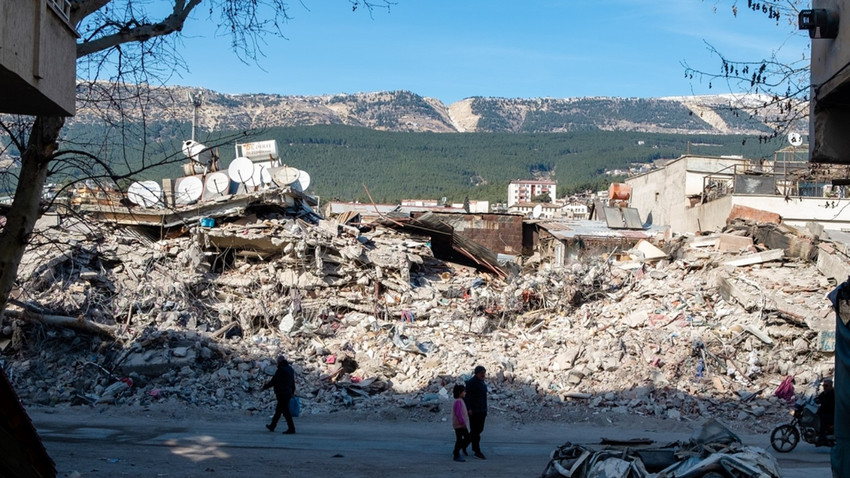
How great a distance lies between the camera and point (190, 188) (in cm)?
2438

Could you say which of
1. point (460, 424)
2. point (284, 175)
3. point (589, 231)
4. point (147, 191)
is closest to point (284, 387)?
point (460, 424)

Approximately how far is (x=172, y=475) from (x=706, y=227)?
30899 mm

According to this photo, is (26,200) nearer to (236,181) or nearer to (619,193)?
(236,181)

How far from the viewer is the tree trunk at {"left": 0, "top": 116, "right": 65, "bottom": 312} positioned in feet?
22.5

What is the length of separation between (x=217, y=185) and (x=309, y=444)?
15.1 m

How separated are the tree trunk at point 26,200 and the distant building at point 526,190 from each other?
95595mm

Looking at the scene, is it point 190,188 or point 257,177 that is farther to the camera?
point 257,177

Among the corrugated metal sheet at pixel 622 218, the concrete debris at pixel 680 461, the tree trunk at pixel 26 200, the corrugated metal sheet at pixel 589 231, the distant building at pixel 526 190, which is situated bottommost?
the concrete debris at pixel 680 461

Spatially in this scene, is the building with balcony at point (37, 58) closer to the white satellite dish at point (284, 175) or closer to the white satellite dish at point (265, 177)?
the white satellite dish at point (265, 177)

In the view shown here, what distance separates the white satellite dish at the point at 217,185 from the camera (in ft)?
80.3

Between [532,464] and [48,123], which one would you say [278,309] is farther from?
[48,123]

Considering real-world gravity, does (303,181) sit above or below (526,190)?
below

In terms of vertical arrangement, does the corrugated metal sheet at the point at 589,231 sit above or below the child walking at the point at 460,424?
above

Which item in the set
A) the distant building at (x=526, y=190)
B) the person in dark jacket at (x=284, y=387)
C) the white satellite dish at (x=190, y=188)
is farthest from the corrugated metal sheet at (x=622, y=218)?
the distant building at (x=526, y=190)
